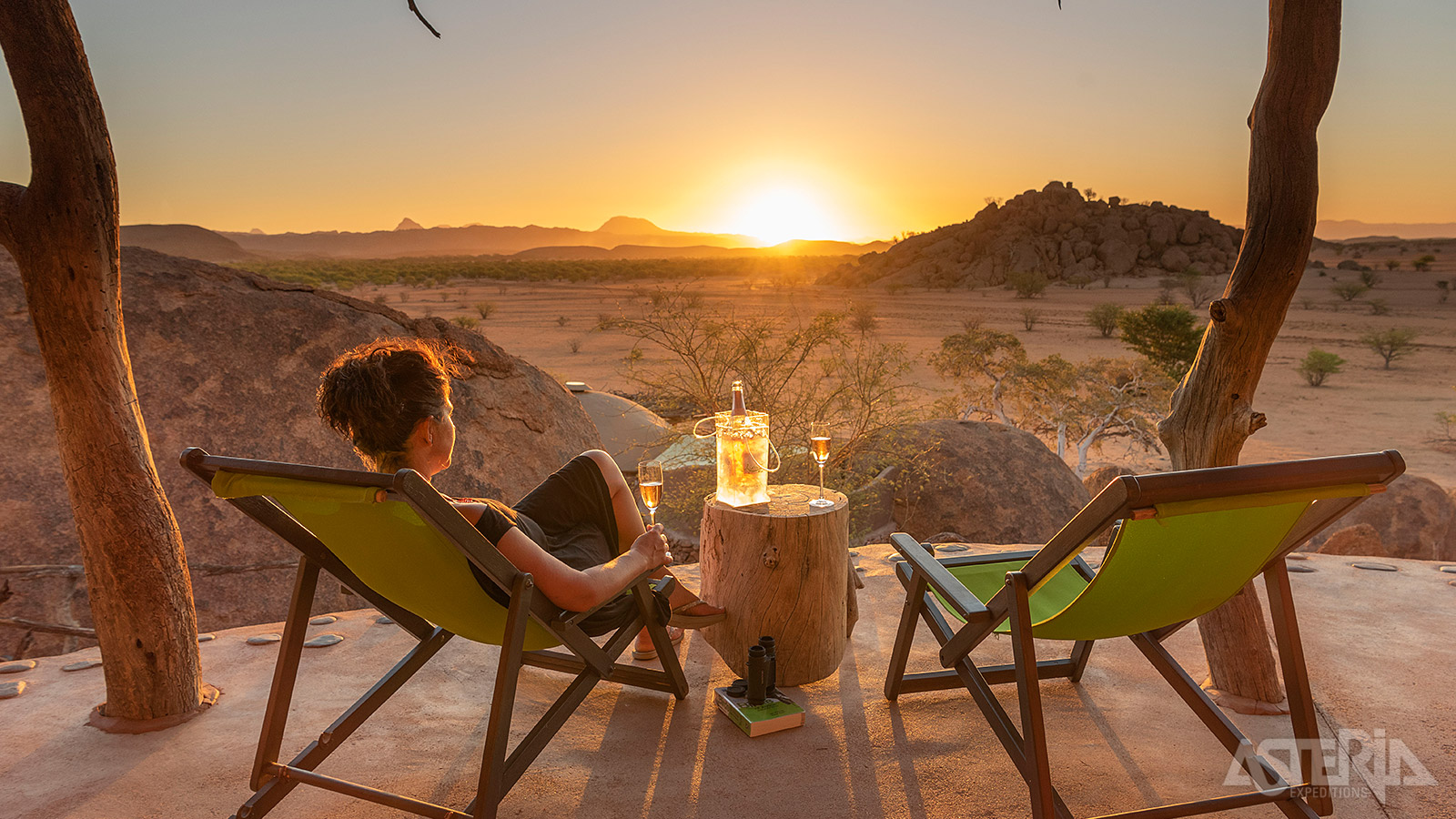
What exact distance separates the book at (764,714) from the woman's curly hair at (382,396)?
1.29m

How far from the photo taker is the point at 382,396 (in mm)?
1995

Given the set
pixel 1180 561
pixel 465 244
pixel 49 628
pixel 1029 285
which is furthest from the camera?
pixel 465 244

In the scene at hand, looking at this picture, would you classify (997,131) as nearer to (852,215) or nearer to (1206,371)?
(852,215)

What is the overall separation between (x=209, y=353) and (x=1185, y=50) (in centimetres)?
921

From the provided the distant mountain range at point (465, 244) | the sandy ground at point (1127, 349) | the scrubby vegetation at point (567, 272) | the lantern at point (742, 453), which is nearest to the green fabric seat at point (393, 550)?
the lantern at point (742, 453)

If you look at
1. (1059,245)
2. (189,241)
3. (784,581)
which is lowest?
(784,581)

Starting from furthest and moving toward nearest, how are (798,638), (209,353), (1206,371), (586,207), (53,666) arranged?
(586,207) < (209,353) < (53,666) < (798,638) < (1206,371)

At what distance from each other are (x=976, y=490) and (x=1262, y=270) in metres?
3.57

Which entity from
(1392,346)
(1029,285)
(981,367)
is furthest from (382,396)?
(1029,285)

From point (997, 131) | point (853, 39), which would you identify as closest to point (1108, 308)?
point (997, 131)

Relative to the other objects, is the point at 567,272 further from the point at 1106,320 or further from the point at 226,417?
the point at 226,417

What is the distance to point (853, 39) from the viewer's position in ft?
27.4

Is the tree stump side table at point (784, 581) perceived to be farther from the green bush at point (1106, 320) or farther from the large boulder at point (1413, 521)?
the green bush at point (1106, 320)

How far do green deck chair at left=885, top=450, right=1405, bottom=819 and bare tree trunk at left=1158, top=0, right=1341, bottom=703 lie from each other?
1.54ft
